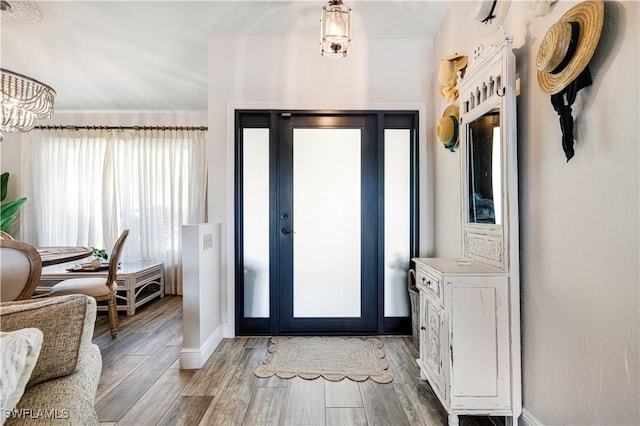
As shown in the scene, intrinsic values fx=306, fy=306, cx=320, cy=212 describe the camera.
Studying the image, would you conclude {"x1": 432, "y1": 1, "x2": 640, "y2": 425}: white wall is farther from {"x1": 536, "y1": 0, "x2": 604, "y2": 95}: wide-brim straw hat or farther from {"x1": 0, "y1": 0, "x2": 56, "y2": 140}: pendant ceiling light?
{"x1": 0, "y1": 0, "x2": 56, "y2": 140}: pendant ceiling light

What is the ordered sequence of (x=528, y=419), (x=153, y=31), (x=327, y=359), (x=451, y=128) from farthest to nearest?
1. (x=153, y=31)
2. (x=327, y=359)
3. (x=451, y=128)
4. (x=528, y=419)

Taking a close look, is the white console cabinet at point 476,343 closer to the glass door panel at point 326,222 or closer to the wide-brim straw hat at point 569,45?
the wide-brim straw hat at point 569,45

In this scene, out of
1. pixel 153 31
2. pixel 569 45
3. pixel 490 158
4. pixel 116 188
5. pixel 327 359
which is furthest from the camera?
pixel 116 188

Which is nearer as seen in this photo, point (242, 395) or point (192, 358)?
point (242, 395)

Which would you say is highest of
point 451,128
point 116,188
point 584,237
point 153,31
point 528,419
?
point 153,31

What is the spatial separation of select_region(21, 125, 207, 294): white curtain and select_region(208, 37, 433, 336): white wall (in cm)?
167

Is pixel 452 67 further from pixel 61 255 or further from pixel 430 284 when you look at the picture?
pixel 61 255

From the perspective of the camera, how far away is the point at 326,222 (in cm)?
289

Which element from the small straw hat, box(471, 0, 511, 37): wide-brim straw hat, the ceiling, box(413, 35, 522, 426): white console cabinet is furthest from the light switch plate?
box(471, 0, 511, 37): wide-brim straw hat

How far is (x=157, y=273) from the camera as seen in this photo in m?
4.16

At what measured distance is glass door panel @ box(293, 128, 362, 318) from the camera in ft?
9.44

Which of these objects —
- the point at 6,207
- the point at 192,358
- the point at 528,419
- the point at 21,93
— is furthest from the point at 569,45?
the point at 6,207

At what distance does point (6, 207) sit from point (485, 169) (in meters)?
5.47

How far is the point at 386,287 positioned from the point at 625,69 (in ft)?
7.43
